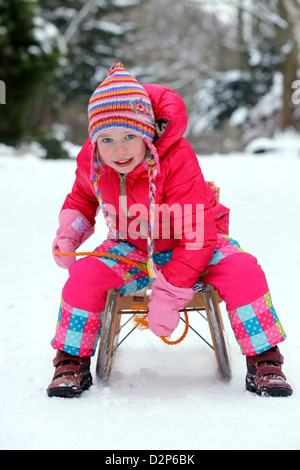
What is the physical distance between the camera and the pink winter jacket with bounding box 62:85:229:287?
1.57 m

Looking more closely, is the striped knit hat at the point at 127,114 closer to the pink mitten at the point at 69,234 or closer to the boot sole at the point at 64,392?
the pink mitten at the point at 69,234

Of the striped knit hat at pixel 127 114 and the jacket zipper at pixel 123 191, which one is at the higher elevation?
the striped knit hat at pixel 127 114

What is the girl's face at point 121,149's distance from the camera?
1.58 m

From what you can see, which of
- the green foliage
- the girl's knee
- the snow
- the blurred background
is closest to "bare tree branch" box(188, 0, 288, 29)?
the blurred background

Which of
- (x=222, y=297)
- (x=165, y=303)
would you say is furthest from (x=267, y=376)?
(x=165, y=303)

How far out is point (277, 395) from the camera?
4.85 ft

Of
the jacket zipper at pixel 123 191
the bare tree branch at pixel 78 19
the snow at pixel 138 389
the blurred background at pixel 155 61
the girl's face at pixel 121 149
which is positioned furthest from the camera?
the bare tree branch at pixel 78 19

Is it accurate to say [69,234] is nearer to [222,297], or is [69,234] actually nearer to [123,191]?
[123,191]

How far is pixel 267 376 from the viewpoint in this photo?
59.2 inches

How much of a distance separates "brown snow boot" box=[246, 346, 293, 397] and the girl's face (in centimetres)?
69

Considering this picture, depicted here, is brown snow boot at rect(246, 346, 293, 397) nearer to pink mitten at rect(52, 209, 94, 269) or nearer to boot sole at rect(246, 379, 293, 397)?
boot sole at rect(246, 379, 293, 397)

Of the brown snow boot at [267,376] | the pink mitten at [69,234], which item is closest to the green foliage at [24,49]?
the pink mitten at [69,234]
